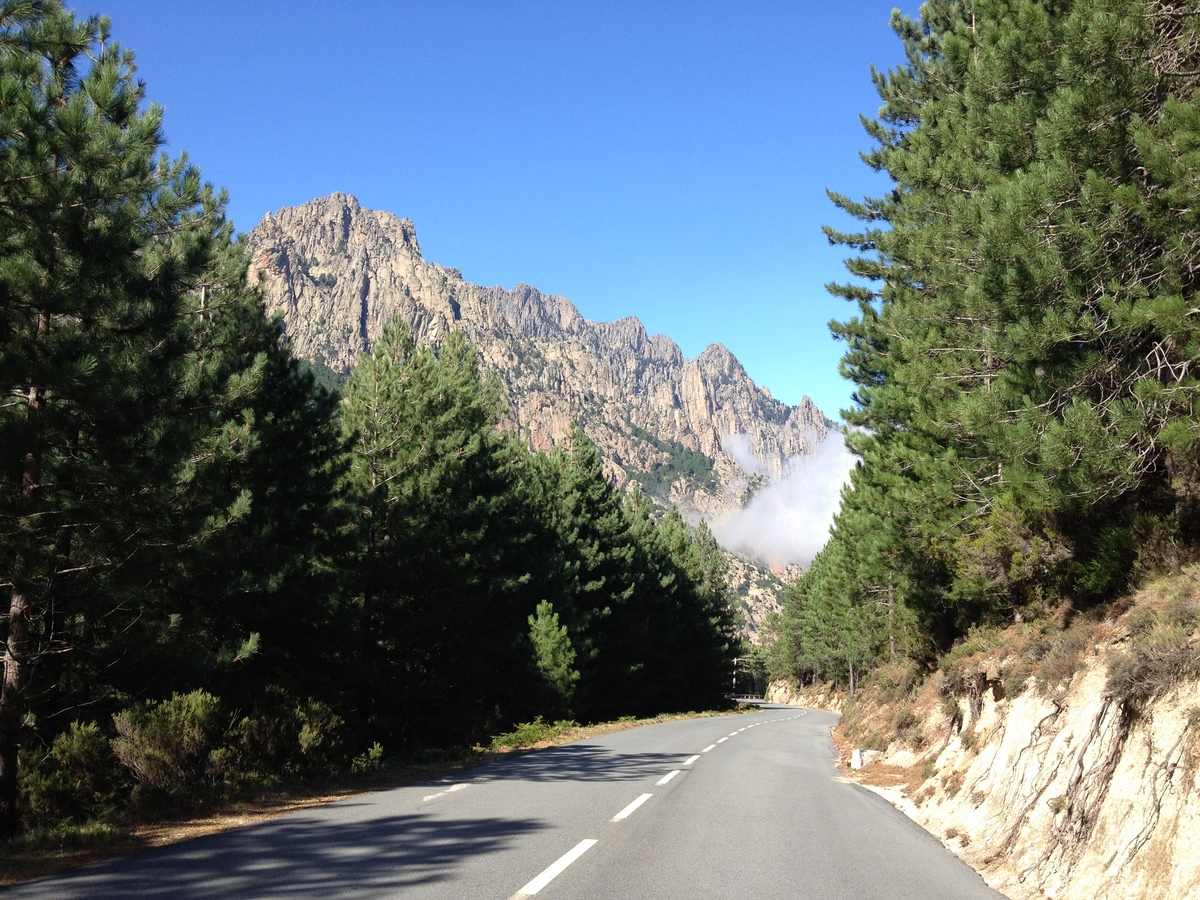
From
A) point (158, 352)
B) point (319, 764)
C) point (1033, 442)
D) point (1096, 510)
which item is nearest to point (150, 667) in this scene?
point (319, 764)

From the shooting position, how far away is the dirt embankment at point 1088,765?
18.5 feet

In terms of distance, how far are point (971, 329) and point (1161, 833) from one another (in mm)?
6265

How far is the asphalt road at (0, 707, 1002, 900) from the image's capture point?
5918 mm


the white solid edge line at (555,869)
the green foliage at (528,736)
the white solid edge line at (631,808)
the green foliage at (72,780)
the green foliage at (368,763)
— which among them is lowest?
the green foliage at (528,736)

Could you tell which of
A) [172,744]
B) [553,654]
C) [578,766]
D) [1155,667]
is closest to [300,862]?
[172,744]

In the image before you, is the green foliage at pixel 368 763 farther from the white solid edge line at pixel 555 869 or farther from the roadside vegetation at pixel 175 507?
the white solid edge line at pixel 555 869

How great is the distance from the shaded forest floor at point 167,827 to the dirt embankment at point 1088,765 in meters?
7.73

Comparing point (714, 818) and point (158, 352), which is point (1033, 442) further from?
point (158, 352)

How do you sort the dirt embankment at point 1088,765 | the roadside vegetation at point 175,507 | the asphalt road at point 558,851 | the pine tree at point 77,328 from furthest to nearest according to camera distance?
the roadside vegetation at point 175,507
the pine tree at point 77,328
the asphalt road at point 558,851
the dirt embankment at point 1088,765

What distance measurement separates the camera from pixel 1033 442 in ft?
26.6

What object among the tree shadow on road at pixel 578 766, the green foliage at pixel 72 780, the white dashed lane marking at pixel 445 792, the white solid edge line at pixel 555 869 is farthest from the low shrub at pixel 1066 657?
the green foliage at pixel 72 780

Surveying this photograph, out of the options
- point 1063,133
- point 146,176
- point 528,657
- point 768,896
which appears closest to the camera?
point 768,896

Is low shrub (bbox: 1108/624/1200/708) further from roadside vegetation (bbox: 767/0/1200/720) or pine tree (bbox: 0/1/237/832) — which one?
pine tree (bbox: 0/1/237/832)

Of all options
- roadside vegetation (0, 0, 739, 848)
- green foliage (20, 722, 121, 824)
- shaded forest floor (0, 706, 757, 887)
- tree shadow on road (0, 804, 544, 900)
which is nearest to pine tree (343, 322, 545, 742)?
Result: roadside vegetation (0, 0, 739, 848)
